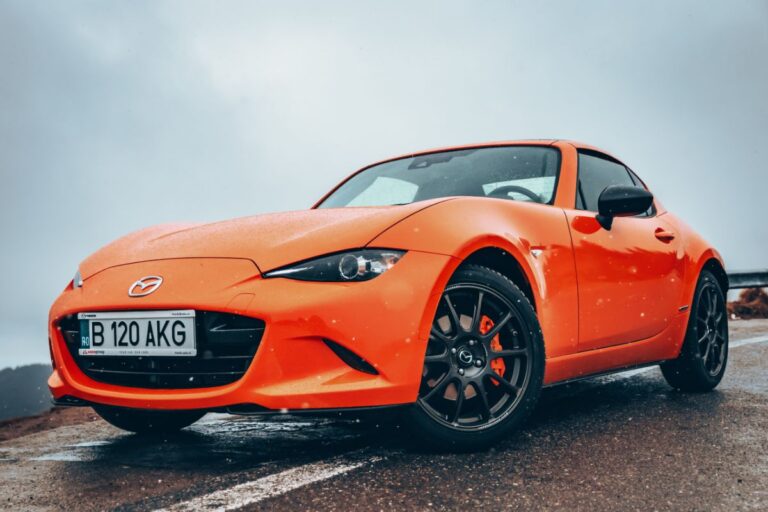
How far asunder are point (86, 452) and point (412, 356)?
5.42 ft

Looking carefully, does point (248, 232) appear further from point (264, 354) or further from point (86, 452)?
point (86, 452)

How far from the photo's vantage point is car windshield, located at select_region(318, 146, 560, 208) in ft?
12.4

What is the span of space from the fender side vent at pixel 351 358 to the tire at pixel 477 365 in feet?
0.69

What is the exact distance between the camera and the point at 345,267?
8.67 ft

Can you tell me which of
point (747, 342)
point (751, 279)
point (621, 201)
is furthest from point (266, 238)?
point (751, 279)

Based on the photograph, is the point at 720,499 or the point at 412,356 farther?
the point at 412,356

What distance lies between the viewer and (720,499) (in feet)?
7.68

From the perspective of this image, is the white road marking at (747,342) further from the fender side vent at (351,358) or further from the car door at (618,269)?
the fender side vent at (351,358)

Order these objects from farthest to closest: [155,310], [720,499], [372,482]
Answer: [155,310]
[372,482]
[720,499]

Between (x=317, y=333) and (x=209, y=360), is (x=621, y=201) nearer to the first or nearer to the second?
(x=317, y=333)

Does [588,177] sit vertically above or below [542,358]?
above

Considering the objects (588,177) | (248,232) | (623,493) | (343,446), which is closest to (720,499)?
(623,493)

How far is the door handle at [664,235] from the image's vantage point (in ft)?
13.9

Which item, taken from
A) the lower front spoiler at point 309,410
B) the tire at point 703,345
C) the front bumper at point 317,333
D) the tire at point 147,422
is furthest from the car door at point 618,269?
the tire at point 147,422
